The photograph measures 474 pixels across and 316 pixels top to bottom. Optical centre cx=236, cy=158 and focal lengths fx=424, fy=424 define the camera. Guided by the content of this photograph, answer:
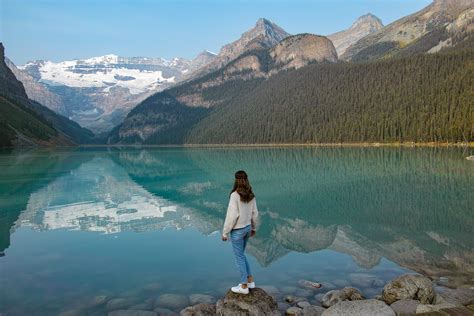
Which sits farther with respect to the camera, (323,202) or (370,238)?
(323,202)

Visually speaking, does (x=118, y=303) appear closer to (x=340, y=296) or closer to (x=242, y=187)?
(x=242, y=187)

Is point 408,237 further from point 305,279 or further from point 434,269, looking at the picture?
point 305,279

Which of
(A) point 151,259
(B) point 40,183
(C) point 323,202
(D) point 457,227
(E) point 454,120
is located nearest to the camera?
(A) point 151,259

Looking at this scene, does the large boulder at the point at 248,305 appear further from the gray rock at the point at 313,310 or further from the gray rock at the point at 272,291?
the gray rock at the point at 272,291

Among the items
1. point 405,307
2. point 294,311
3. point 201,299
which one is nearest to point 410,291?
point 405,307

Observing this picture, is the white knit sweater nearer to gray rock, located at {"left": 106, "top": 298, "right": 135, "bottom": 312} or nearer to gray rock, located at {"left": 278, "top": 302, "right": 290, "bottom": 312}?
gray rock, located at {"left": 278, "top": 302, "right": 290, "bottom": 312}


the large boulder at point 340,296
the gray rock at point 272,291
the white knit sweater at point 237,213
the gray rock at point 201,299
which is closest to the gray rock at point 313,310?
the large boulder at point 340,296

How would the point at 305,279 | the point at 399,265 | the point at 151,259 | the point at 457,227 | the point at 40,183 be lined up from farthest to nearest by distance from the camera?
the point at 40,183 → the point at 457,227 → the point at 151,259 → the point at 399,265 → the point at 305,279

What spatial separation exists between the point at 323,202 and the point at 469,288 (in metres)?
23.5

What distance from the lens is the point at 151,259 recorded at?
21.5 m

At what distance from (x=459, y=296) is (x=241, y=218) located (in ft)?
25.3

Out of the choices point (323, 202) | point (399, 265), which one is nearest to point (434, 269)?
point (399, 265)

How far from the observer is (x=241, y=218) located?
41.7 feet

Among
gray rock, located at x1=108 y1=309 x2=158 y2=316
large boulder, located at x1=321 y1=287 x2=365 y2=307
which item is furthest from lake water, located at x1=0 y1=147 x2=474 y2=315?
large boulder, located at x1=321 y1=287 x2=365 y2=307
